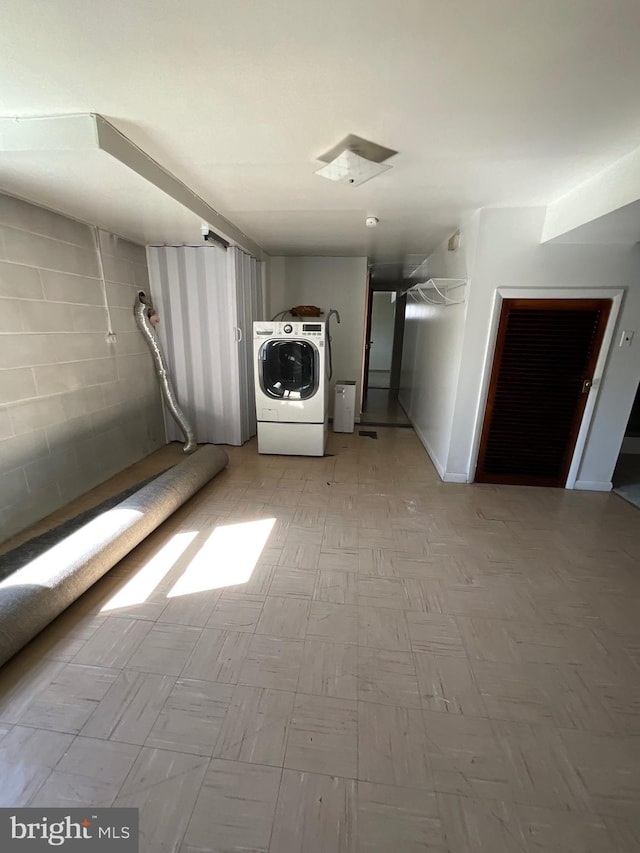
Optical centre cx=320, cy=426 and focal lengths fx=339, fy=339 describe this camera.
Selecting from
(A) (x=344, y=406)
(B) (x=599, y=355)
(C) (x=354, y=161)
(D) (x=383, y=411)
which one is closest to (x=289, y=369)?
(A) (x=344, y=406)

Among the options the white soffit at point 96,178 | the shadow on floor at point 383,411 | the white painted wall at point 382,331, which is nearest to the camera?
the white soffit at point 96,178

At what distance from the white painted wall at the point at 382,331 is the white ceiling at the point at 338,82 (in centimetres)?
825

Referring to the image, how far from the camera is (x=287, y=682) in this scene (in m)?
1.40

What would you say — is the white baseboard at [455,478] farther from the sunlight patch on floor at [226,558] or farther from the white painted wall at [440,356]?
the sunlight patch on floor at [226,558]

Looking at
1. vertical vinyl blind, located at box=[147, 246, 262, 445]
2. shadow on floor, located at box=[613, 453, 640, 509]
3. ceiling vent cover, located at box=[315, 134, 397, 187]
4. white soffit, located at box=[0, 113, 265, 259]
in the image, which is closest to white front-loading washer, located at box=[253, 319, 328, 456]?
vertical vinyl blind, located at box=[147, 246, 262, 445]

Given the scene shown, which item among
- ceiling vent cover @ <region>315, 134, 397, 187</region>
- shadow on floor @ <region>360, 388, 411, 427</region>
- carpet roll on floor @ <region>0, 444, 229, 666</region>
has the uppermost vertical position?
ceiling vent cover @ <region>315, 134, 397, 187</region>

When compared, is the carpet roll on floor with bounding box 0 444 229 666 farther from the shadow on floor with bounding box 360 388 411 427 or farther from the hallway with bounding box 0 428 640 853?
the shadow on floor with bounding box 360 388 411 427

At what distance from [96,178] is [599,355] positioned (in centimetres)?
382

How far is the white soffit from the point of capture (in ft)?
5.09

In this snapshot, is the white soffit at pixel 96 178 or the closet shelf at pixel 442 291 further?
the closet shelf at pixel 442 291

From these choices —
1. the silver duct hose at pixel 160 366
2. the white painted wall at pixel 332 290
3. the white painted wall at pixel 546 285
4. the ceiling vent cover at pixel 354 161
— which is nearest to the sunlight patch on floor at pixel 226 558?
the silver duct hose at pixel 160 366

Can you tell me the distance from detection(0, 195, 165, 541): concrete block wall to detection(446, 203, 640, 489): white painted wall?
323 centimetres

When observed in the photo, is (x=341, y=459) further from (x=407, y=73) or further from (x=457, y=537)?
(x=407, y=73)

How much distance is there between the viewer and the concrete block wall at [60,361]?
7.45 ft
